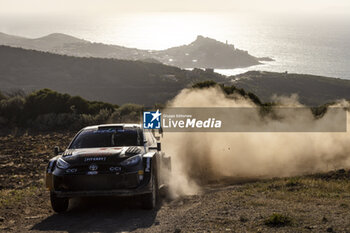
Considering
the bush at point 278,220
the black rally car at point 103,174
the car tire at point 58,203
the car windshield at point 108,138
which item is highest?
the car windshield at point 108,138

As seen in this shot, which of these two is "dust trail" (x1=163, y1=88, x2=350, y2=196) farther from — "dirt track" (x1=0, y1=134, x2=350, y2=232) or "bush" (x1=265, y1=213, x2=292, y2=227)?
"bush" (x1=265, y1=213, x2=292, y2=227)

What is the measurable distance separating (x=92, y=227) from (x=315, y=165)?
34.4ft

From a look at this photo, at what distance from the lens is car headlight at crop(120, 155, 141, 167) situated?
1007 cm

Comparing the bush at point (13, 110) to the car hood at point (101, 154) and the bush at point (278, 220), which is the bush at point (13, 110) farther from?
the bush at point (278, 220)

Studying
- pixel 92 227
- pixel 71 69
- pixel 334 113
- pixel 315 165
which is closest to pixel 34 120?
pixel 334 113

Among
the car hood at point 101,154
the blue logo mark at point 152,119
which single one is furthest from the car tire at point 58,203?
the blue logo mark at point 152,119

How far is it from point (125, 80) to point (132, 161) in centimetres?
11368

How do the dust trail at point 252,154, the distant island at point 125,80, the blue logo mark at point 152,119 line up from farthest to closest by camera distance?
the distant island at point 125,80 → the blue logo mark at point 152,119 → the dust trail at point 252,154

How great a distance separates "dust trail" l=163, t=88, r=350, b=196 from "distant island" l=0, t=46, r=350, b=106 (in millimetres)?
69141

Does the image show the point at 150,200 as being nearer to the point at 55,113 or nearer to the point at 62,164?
the point at 62,164

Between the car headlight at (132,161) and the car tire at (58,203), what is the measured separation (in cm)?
144

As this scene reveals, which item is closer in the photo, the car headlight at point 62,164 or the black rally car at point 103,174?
the black rally car at point 103,174

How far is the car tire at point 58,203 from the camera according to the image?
1016cm

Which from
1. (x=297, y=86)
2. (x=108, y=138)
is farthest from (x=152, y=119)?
(x=297, y=86)
